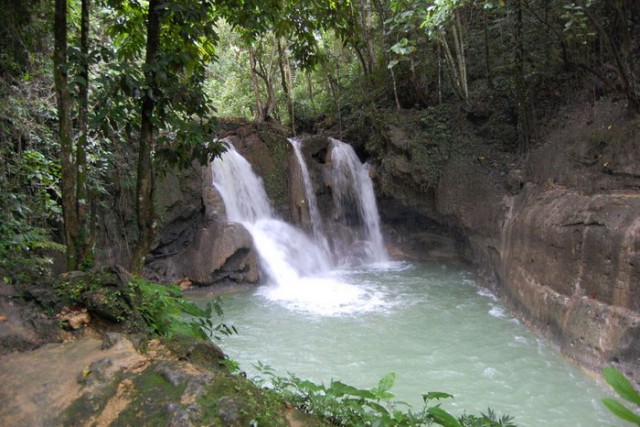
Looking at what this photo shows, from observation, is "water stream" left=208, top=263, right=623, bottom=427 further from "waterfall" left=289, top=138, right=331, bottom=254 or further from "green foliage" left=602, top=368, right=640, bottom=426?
"green foliage" left=602, top=368, right=640, bottom=426

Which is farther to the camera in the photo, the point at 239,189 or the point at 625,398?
the point at 239,189

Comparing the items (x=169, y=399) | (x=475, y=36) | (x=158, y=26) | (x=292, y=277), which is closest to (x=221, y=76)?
(x=475, y=36)

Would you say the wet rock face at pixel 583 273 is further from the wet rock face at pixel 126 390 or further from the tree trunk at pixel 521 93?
the wet rock face at pixel 126 390

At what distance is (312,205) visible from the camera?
1259 centimetres

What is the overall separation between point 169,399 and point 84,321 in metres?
1.13

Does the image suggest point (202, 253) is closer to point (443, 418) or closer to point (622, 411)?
point (443, 418)

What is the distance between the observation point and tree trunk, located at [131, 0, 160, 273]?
10.8 feet

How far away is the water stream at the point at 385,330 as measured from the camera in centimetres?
520

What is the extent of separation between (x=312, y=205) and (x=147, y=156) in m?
9.11

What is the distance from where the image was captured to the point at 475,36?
12.7 metres

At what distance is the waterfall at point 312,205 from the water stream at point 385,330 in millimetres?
103

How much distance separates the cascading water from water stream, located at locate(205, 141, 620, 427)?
0.03 metres

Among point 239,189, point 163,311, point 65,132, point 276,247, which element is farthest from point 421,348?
point 239,189

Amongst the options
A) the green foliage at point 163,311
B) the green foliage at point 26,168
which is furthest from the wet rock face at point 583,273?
the green foliage at point 26,168
